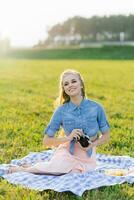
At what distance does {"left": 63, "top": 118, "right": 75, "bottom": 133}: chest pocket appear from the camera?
631 centimetres

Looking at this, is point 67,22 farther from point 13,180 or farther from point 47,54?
point 13,180

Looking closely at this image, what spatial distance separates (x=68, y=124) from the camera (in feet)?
20.8

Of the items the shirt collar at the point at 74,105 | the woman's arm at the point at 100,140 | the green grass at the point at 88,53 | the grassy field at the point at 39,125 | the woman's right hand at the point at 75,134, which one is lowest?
the green grass at the point at 88,53

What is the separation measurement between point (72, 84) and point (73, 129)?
53cm

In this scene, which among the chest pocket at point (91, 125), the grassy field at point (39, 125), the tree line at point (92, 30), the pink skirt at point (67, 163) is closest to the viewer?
the grassy field at point (39, 125)

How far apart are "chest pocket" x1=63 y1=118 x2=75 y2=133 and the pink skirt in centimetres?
17

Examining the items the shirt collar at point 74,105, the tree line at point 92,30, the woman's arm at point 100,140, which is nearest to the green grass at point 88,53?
the tree line at point 92,30

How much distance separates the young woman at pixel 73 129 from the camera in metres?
6.19

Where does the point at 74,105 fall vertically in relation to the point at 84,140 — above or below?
above

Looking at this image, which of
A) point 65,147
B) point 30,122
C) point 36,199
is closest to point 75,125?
point 65,147

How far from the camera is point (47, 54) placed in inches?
2400

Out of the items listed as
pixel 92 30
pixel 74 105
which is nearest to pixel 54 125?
pixel 74 105

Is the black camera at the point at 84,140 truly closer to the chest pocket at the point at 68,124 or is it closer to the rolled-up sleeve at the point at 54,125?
the chest pocket at the point at 68,124

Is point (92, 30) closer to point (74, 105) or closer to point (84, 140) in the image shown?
point (74, 105)
